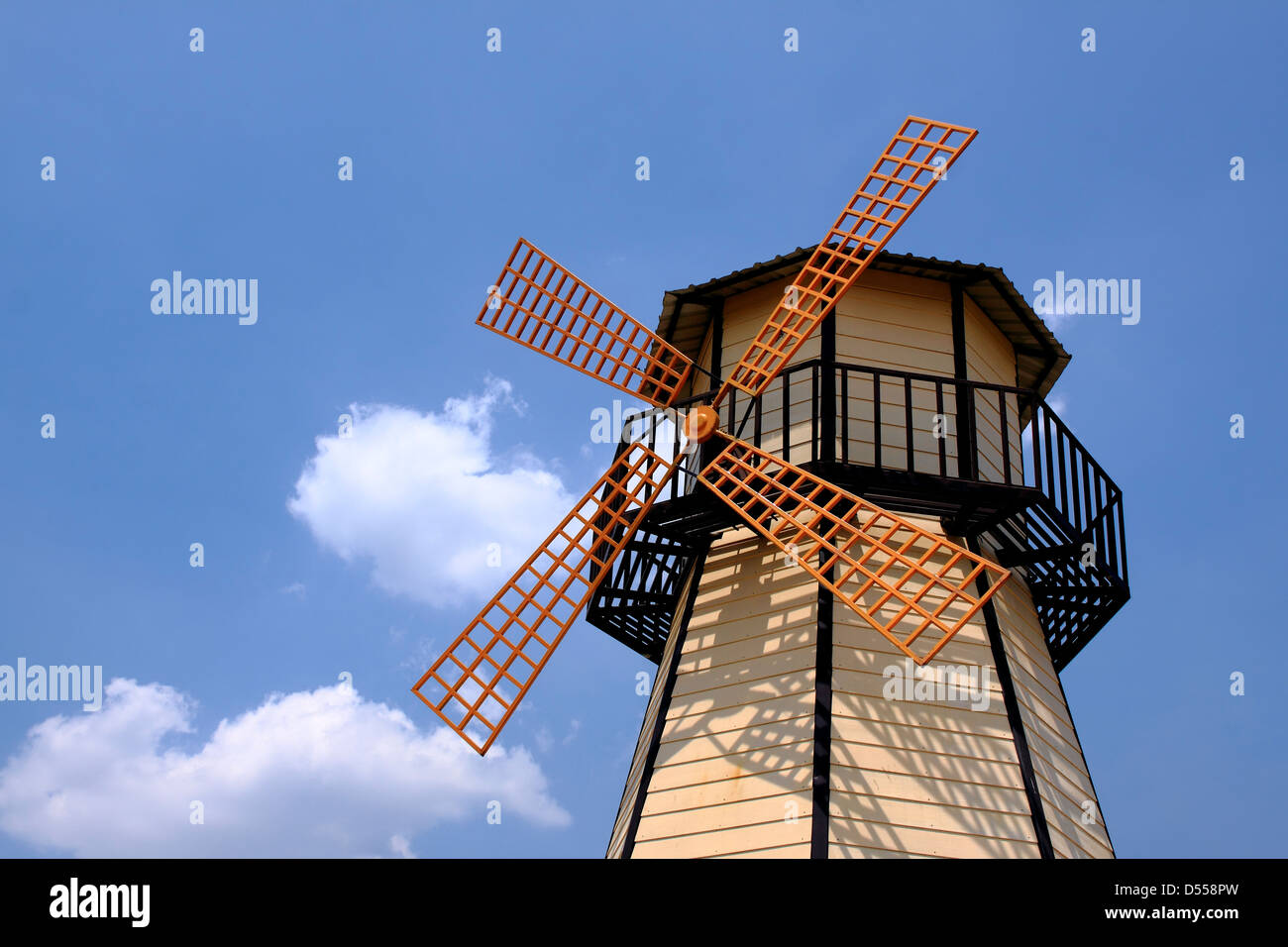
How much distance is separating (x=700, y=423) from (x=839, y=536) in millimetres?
1518

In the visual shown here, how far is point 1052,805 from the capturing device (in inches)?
375

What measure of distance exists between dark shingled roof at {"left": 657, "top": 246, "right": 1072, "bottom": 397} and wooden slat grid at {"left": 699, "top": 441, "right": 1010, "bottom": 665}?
2148 millimetres

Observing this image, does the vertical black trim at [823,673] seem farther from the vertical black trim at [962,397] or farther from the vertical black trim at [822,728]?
the vertical black trim at [962,397]

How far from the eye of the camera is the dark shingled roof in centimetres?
1150

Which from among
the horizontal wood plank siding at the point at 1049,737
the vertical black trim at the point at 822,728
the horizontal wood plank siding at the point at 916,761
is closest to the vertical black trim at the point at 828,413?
the vertical black trim at the point at 822,728

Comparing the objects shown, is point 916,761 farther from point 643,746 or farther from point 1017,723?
point 643,746

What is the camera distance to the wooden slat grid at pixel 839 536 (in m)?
9.40

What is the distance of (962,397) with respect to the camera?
10.9 meters

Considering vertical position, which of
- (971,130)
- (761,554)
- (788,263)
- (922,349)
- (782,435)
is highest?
(971,130)

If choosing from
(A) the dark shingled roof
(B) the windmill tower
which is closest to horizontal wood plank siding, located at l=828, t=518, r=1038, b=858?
(B) the windmill tower

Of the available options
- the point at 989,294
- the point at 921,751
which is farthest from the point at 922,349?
the point at 921,751
